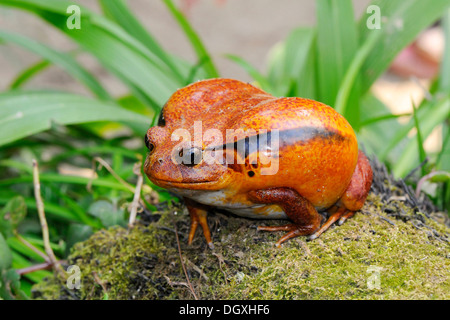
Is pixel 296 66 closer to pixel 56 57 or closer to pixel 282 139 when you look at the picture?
pixel 56 57

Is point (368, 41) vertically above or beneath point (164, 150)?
above

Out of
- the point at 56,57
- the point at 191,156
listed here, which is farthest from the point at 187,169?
the point at 56,57

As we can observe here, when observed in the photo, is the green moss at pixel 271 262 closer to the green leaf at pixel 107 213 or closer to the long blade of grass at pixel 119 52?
the green leaf at pixel 107 213

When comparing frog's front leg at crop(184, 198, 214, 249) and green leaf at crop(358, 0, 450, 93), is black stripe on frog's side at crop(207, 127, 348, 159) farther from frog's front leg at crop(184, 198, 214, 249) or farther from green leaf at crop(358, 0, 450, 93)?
green leaf at crop(358, 0, 450, 93)

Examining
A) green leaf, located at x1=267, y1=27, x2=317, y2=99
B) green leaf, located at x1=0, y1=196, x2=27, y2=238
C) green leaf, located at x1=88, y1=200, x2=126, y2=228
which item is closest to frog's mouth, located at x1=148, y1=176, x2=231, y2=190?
green leaf, located at x1=88, y1=200, x2=126, y2=228
